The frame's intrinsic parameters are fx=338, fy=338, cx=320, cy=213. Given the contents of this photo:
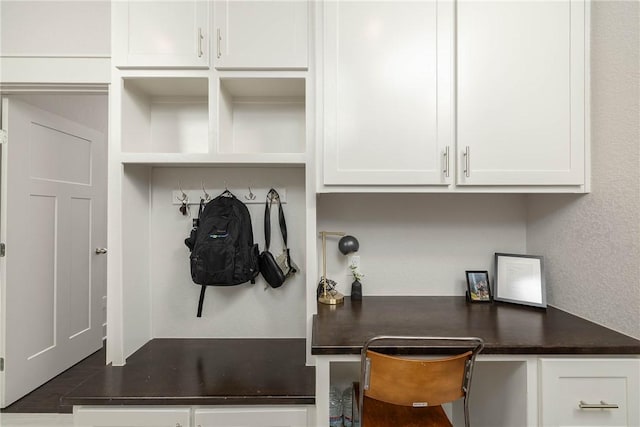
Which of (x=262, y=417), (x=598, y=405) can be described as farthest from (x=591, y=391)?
(x=262, y=417)

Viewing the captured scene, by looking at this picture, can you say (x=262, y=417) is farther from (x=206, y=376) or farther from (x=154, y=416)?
(x=154, y=416)

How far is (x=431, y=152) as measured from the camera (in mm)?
1455

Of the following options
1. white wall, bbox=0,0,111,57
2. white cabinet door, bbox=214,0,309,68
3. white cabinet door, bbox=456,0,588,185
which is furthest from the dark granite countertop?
white wall, bbox=0,0,111,57

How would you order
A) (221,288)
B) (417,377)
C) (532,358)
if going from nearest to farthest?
(417,377) → (532,358) → (221,288)

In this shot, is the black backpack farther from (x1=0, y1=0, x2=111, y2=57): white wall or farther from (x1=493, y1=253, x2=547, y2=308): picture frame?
(x1=493, y1=253, x2=547, y2=308): picture frame

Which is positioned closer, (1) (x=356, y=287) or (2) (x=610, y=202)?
(2) (x=610, y=202)

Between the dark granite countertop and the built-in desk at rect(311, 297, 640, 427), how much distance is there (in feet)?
0.72

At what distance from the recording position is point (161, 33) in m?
1.48

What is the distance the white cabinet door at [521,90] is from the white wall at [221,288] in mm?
883

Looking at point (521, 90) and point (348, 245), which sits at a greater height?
point (521, 90)

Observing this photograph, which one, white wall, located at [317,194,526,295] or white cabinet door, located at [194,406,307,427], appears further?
white wall, located at [317,194,526,295]

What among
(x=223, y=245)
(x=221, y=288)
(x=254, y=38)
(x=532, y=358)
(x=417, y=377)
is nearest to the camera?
(x=417, y=377)

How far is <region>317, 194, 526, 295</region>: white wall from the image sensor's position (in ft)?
6.05

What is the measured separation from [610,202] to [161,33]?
6.59 feet
